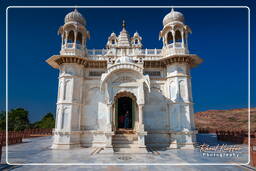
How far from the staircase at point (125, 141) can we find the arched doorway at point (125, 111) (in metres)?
1.77

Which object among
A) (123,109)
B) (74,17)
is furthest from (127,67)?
(74,17)

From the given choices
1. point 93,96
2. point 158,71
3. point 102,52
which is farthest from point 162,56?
point 93,96

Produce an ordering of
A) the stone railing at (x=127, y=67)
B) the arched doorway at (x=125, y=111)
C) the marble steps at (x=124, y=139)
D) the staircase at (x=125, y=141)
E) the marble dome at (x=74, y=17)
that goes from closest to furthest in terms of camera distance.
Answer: the staircase at (x=125, y=141)
the marble steps at (x=124, y=139)
the stone railing at (x=127, y=67)
the arched doorway at (x=125, y=111)
the marble dome at (x=74, y=17)

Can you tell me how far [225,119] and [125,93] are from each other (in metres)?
48.5

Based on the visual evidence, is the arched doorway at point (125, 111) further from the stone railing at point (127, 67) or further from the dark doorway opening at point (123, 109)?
the stone railing at point (127, 67)

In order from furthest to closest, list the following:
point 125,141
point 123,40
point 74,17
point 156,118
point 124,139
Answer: point 123,40 < point 74,17 < point 156,118 < point 124,139 < point 125,141

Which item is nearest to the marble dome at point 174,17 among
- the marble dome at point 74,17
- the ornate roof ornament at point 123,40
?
the ornate roof ornament at point 123,40

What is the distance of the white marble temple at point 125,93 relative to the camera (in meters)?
15.3

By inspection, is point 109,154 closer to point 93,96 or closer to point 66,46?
point 93,96

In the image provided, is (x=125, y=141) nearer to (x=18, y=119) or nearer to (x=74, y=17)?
(x=74, y=17)

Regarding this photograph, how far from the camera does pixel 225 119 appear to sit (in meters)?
53.4

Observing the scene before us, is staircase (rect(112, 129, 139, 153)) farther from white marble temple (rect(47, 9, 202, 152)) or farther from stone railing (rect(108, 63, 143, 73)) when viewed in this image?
stone railing (rect(108, 63, 143, 73))

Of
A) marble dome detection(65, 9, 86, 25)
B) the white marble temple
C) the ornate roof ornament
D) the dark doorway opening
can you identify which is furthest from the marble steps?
marble dome detection(65, 9, 86, 25)

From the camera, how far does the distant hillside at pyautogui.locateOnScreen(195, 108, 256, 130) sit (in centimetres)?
4622
